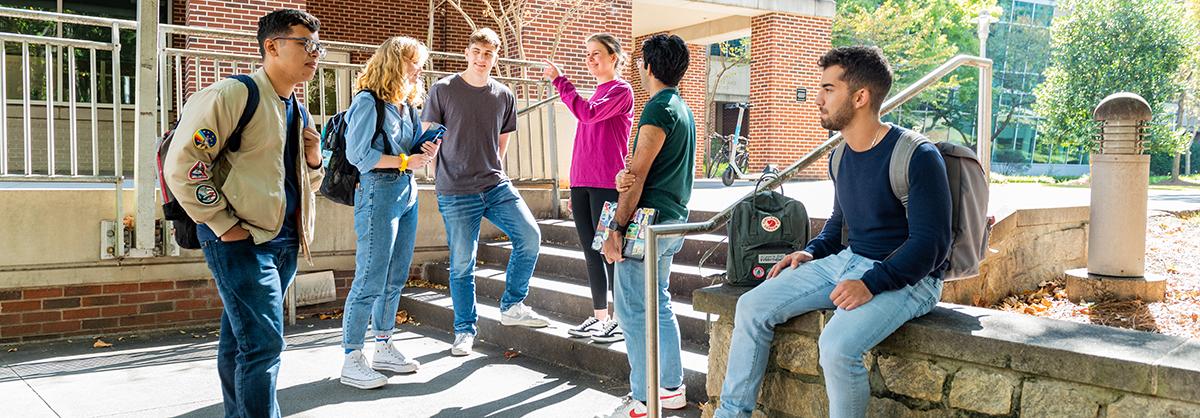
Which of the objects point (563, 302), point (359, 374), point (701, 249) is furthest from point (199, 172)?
point (701, 249)

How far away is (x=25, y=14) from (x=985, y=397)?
6506mm

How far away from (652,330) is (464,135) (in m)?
2.44

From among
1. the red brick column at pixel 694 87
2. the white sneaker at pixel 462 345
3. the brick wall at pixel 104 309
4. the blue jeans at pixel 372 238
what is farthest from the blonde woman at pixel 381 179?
the red brick column at pixel 694 87

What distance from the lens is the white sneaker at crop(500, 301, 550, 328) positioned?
19.1 ft

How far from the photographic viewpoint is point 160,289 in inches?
268

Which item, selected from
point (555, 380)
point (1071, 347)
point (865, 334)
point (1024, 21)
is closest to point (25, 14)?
point (555, 380)

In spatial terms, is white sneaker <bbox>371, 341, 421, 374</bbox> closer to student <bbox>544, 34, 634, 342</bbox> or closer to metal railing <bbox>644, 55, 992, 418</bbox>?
student <bbox>544, 34, 634, 342</bbox>

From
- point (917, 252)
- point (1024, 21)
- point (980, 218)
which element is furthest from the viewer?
point (1024, 21)

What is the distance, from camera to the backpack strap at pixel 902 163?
3031mm

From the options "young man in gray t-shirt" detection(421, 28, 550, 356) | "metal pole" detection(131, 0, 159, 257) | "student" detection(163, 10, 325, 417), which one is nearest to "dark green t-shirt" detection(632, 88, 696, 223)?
"student" detection(163, 10, 325, 417)

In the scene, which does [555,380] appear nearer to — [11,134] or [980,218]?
[980,218]

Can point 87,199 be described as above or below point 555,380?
above

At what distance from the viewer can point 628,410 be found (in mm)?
4211

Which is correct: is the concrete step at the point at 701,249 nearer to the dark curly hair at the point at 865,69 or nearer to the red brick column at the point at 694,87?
the dark curly hair at the point at 865,69
